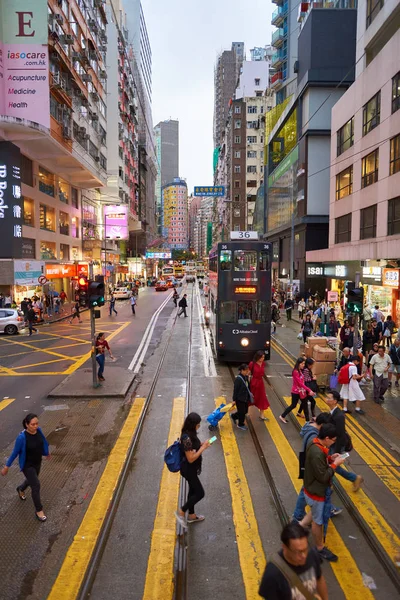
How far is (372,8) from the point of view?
24672mm

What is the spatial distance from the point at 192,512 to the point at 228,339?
9.44m

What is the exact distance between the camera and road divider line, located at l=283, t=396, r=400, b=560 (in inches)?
216

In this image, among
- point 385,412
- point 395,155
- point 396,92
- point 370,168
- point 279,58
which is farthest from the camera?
point 279,58

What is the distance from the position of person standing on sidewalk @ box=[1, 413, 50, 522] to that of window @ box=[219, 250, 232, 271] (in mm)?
9730

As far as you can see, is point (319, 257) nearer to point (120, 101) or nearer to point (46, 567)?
point (46, 567)

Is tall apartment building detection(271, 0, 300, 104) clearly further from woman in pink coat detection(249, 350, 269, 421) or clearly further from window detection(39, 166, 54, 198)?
woman in pink coat detection(249, 350, 269, 421)

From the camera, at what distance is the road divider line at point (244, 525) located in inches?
193

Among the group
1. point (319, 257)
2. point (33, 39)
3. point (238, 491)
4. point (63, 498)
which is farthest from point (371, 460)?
point (33, 39)

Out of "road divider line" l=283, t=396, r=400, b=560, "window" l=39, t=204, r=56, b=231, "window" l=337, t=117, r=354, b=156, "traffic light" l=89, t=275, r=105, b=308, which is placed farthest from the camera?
"window" l=39, t=204, r=56, b=231

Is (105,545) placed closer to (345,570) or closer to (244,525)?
(244,525)

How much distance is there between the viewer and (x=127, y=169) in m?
70.4

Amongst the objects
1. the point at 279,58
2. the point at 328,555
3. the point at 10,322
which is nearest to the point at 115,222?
the point at 279,58

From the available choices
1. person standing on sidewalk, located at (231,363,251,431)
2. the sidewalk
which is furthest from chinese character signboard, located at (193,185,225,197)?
person standing on sidewalk, located at (231,363,251,431)

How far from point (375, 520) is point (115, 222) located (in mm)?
52575
